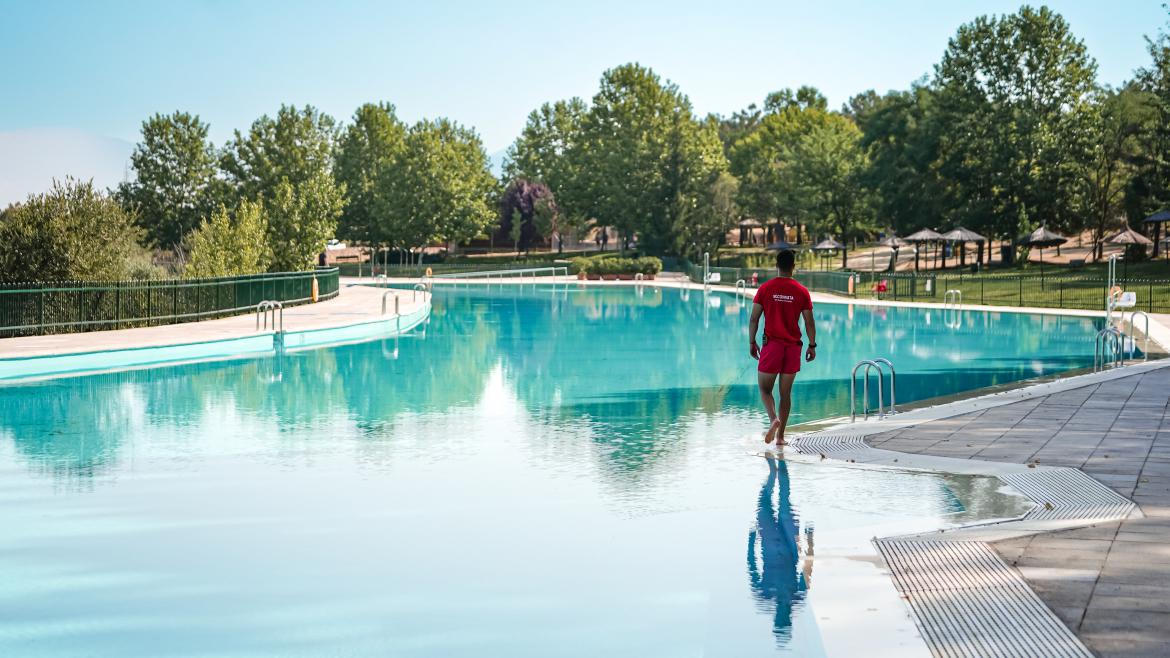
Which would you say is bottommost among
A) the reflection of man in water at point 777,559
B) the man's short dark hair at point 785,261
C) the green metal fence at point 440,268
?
the reflection of man in water at point 777,559

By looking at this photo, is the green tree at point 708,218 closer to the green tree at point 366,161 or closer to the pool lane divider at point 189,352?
the green tree at point 366,161

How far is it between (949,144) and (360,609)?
230 ft

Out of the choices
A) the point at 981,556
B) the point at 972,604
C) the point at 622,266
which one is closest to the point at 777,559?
the point at 981,556

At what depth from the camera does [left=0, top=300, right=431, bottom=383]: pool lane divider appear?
23.5 metres

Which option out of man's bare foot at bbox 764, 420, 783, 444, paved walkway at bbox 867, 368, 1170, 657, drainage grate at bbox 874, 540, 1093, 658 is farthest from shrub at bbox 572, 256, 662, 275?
drainage grate at bbox 874, 540, 1093, 658

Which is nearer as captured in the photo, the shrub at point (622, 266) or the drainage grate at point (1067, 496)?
the drainage grate at point (1067, 496)

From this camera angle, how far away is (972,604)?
7.05 m

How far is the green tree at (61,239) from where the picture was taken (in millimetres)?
31891

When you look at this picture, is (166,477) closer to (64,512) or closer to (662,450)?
(64,512)

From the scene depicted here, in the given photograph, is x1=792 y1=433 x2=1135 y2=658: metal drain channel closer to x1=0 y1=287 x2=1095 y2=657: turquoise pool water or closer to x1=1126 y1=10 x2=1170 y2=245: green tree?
x1=0 y1=287 x2=1095 y2=657: turquoise pool water

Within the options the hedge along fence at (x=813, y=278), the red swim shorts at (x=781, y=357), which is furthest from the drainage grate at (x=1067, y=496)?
the hedge along fence at (x=813, y=278)

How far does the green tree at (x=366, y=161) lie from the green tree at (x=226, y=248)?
54.1 metres

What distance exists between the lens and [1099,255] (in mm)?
72938

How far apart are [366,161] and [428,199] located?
38.5ft
